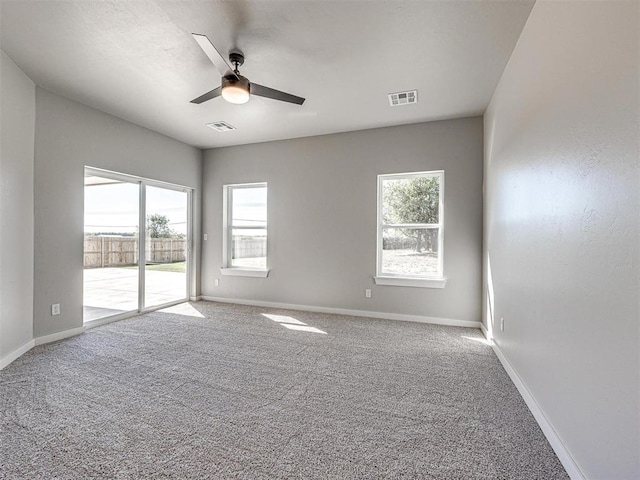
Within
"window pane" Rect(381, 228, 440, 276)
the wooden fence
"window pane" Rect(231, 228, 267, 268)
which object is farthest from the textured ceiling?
"window pane" Rect(231, 228, 267, 268)

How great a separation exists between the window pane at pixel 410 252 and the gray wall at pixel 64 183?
12.7 ft

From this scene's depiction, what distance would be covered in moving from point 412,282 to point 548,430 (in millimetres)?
2497

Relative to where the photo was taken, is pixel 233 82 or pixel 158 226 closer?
pixel 233 82

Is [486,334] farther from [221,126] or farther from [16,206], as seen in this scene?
[16,206]

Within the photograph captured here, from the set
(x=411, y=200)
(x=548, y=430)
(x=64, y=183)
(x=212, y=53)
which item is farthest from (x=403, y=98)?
(x=64, y=183)

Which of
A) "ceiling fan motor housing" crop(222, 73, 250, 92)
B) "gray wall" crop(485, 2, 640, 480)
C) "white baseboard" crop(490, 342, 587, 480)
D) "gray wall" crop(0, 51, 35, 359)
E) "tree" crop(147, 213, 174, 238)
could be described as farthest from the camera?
"tree" crop(147, 213, 174, 238)

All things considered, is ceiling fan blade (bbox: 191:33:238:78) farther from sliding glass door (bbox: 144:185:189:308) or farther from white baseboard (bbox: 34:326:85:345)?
white baseboard (bbox: 34:326:85:345)

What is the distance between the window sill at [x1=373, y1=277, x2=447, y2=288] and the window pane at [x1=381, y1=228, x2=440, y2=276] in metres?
0.14

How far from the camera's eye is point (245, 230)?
5.31m

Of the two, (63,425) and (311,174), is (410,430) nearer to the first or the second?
(63,425)

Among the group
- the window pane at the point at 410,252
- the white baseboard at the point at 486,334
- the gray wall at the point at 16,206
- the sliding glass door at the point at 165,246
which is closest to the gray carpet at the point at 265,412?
the white baseboard at the point at 486,334

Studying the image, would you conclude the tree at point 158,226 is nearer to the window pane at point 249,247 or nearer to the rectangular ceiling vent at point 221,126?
the window pane at point 249,247

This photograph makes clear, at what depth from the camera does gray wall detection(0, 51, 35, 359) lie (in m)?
2.67

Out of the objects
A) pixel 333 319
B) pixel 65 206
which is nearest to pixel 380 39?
pixel 333 319
